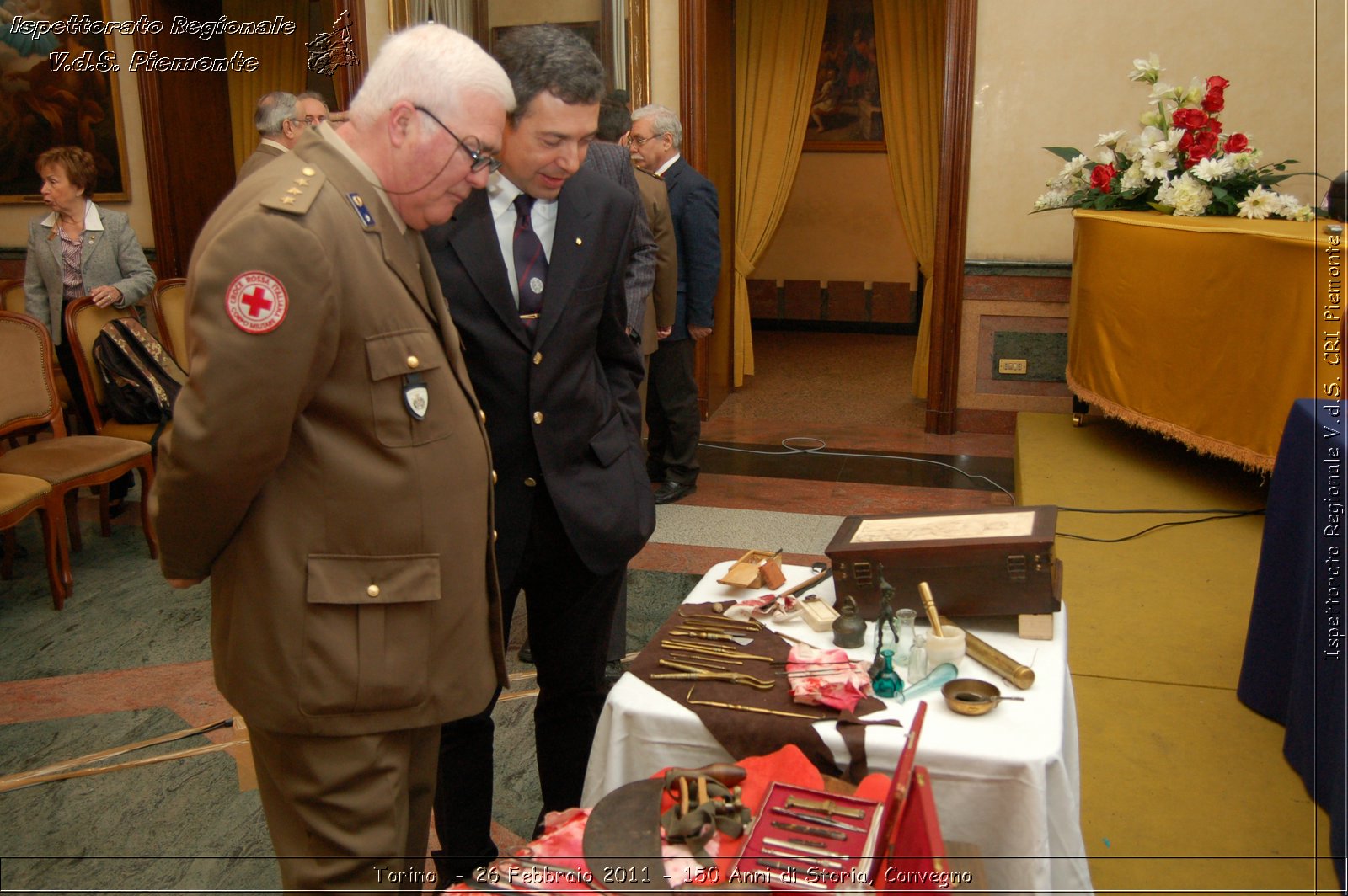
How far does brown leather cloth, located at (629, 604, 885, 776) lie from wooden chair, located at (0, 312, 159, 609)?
10.2 ft

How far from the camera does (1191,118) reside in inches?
182

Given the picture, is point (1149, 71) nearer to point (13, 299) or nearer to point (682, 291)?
point (682, 291)

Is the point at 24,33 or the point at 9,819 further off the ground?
the point at 24,33

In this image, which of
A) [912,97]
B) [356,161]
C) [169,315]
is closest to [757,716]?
[356,161]

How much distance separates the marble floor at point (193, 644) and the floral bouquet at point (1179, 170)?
1.47 metres

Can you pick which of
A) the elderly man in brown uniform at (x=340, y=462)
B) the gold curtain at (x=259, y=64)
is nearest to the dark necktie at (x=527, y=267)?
the elderly man in brown uniform at (x=340, y=462)

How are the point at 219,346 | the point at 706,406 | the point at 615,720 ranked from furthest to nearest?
1. the point at 706,406
2. the point at 615,720
3. the point at 219,346

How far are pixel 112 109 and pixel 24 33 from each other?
847 millimetres

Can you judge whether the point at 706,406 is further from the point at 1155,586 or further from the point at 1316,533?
the point at 1316,533

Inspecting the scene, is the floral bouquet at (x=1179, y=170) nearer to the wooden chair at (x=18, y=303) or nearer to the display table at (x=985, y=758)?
the display table at (x=985, y=758)

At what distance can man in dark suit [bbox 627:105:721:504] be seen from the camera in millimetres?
5070

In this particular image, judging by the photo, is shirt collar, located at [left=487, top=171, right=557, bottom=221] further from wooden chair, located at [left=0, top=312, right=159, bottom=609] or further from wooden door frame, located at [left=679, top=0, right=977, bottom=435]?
wooden door frame, located at [left=679, top=0, right=977, bottom=435]

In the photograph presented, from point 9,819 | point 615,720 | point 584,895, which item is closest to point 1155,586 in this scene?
point 615,720

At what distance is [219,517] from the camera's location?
1.42 metres
